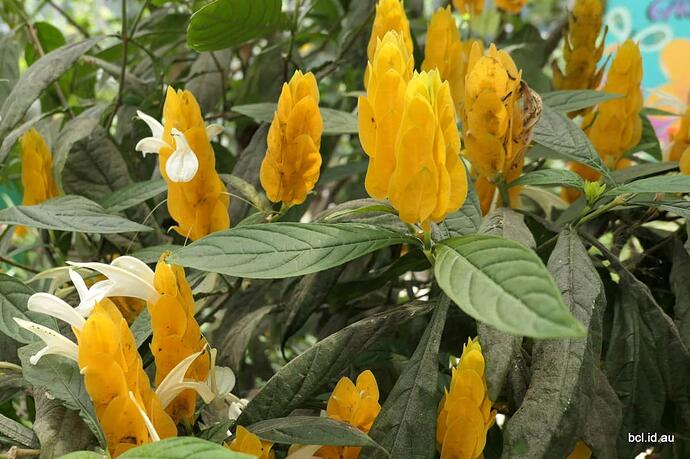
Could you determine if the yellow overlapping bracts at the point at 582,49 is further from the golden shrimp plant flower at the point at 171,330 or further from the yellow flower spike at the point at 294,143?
the golden shrimp plant flower at the point at 171,330

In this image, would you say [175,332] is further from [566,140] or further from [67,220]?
[566,140]

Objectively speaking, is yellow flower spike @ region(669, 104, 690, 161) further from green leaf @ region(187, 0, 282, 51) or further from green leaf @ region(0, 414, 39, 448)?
green leaf @ region(0, 414, 39, 448)

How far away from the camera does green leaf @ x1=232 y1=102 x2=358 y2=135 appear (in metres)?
0.77

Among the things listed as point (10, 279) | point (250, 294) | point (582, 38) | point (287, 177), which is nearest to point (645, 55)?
point (582, 38)

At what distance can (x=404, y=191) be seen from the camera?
1.64 ft

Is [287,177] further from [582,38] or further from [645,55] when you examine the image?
[645,55]

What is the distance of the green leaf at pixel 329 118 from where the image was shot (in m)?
0.77

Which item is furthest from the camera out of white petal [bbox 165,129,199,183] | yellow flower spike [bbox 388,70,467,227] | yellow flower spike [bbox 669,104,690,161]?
yellow flower spike [bbox 669,104,690,161]

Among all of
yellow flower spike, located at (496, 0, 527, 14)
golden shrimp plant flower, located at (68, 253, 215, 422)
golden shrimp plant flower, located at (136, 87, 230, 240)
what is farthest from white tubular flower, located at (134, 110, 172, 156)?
yellow flower spike, located at (496, 0, 527, 14)

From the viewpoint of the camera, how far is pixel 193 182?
2.06 feet

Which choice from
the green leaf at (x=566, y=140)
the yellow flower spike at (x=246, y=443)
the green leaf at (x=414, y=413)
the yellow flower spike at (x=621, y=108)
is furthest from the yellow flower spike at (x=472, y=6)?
the yellow flower spike at (x=246, y=443)

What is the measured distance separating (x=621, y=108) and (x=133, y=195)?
19.3 inches

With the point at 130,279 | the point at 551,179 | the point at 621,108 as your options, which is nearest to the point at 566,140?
the point at 551,179

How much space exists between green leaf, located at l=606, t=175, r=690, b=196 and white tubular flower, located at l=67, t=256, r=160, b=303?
349mm
